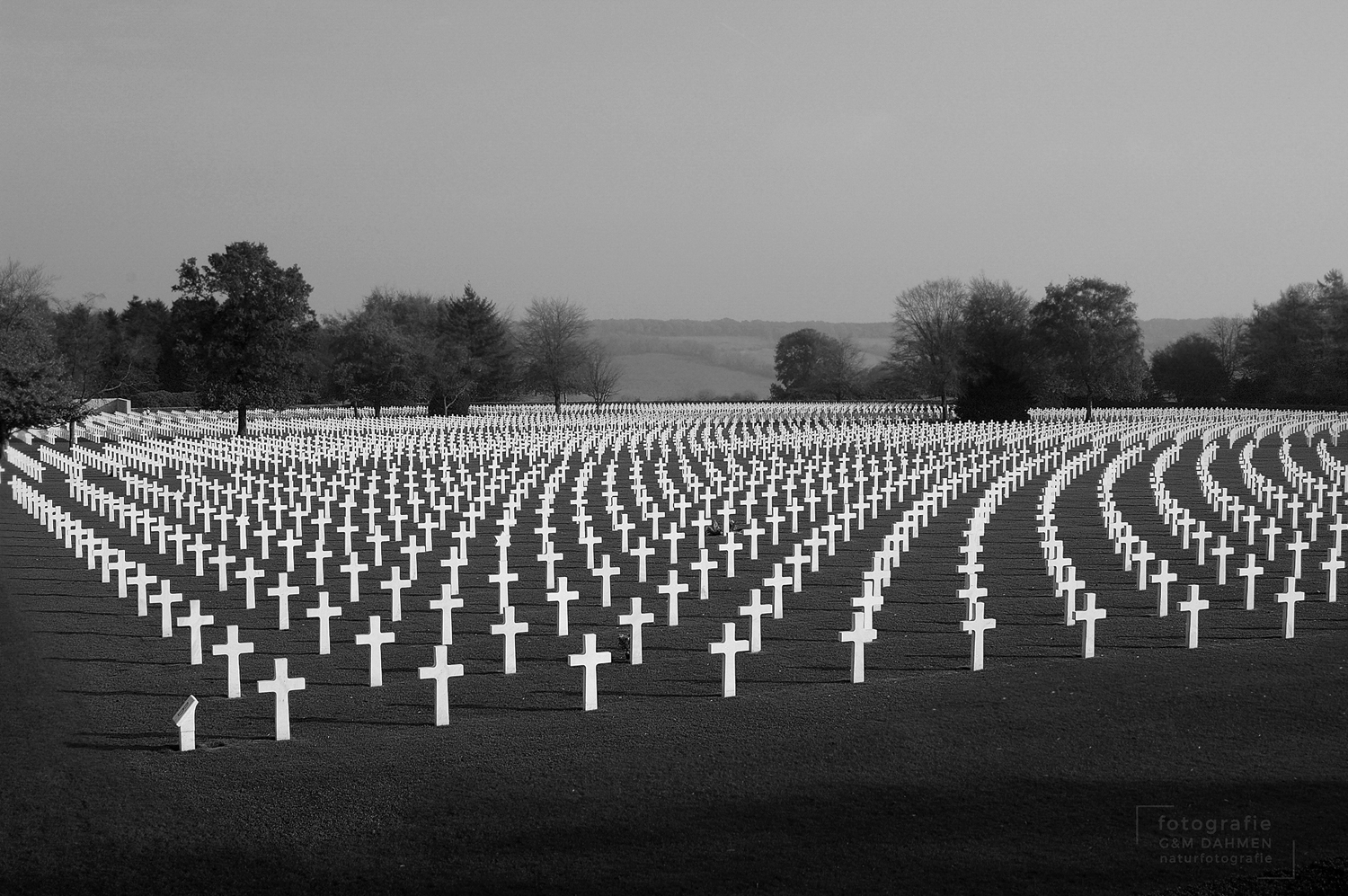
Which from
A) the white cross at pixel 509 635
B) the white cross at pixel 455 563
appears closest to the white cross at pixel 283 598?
the white cross at pixel 455 563

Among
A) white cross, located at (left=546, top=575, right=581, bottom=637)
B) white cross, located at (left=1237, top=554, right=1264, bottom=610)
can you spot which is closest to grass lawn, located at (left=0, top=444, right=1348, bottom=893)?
white cross, located at (left=546, top=575, right=581, bottom=637)

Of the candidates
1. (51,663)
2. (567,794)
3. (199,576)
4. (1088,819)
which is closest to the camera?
(1088,819)

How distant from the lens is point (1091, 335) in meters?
74.8

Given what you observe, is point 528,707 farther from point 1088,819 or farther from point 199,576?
point 199,576

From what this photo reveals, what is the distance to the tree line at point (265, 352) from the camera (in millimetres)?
48431

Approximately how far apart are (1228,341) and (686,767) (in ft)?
403

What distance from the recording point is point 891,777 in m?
7.20

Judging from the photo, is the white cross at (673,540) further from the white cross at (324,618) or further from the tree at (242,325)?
the tree at (242,325)

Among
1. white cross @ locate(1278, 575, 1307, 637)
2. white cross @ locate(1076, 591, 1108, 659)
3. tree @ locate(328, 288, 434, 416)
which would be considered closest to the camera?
white cross @ locate(1076, 591, 1108, 659)

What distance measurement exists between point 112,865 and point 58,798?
3.83 ft

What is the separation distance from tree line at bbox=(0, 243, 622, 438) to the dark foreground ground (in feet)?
103

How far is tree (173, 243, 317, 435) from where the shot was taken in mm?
54000

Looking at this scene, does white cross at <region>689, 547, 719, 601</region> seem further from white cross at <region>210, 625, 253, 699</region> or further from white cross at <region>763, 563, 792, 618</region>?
white cross at <region>210, 625, 253, 699</region>

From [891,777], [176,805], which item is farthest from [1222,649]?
[176,805]
